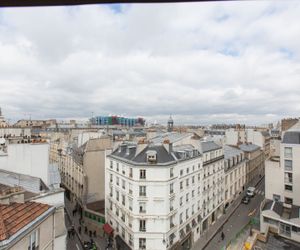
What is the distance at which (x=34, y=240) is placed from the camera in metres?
10.1

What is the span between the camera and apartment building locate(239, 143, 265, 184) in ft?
166

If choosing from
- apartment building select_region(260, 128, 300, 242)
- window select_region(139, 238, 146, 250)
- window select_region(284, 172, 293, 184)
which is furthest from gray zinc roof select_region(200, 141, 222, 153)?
window select_region(139, 238, 146, 250)

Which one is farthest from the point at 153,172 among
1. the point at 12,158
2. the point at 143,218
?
the point at 12,158

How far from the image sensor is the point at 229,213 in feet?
124

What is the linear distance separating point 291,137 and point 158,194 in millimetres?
17495

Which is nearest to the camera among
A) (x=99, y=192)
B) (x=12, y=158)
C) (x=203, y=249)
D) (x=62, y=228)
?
(x=62, y=228)

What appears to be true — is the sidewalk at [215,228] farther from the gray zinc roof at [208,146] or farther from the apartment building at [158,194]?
the gray zinc roof at [208,146]

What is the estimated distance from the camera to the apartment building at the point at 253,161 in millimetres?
50737

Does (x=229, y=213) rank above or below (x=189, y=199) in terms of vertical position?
below

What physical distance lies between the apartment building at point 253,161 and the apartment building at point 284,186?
18764 mm

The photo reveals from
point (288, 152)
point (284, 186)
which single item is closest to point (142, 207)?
point (284, 186)

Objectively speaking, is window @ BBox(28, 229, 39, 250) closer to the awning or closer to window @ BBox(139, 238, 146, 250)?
window @ BBox(139, 238, 146, 250)

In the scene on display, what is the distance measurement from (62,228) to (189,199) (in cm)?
1768

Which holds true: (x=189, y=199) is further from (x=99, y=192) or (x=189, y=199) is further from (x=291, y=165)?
(x=99, y=192)
